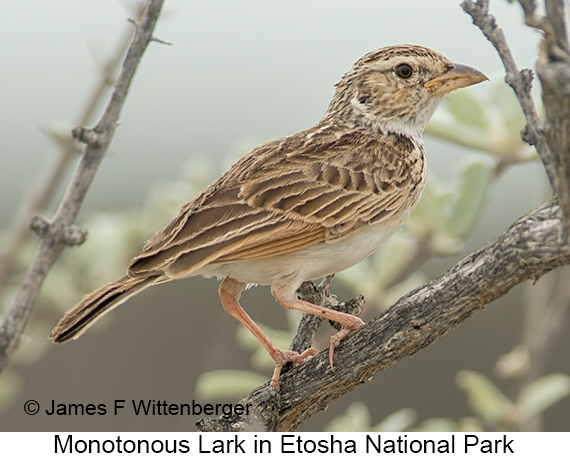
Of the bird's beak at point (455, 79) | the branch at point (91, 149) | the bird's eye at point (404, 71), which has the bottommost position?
the branch at point (91, 149)

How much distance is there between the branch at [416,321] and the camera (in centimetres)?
299

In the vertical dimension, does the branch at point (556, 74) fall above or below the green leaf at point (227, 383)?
below

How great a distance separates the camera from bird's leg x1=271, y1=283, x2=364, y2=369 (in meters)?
3.91

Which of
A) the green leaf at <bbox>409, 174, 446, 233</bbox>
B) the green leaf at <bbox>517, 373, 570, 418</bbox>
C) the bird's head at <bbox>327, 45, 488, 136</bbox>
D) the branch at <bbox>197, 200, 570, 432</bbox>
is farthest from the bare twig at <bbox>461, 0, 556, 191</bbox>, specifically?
the bird's head at <bbox>327, 45, 488, 136</bbox>

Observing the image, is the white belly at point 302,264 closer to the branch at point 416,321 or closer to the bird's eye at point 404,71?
the branch at point 416,321

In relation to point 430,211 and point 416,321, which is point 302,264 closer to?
point 430,211

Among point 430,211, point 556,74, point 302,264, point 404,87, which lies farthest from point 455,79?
point 556,74

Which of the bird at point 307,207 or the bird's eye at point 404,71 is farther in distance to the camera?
the bird's eye at point 404,71

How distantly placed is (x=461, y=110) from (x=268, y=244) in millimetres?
1391

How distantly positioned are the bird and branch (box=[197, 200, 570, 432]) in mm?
124

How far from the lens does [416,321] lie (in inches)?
135

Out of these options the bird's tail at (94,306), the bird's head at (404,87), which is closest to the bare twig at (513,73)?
the bird's head at (404,87)

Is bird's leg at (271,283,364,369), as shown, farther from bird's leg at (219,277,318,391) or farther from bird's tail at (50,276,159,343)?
bird's tail at (50,276,159,343)

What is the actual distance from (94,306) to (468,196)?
6.67ft
